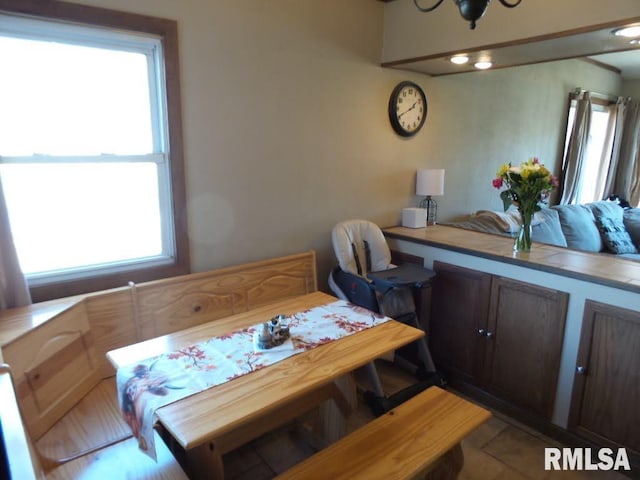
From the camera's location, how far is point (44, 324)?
1626mm

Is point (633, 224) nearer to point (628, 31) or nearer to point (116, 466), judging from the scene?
point (628, 31)

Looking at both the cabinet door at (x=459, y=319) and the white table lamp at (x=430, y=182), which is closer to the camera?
the cabinet door at (x=459, y=319)

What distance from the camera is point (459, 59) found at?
9.05 ft

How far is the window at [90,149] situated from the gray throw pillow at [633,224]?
4.86m

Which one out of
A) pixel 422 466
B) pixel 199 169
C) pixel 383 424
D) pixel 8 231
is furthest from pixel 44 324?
pixel 422 466

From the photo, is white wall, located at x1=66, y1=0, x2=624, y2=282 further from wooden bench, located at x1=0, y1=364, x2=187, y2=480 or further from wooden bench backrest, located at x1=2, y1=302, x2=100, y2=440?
wooden bench, located at x1=0, y1=364, x2=187, y2=480

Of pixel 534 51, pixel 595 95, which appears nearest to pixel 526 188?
pixel 534 51

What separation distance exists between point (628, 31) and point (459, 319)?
1.78 metres

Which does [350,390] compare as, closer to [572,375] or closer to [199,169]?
[572,375]

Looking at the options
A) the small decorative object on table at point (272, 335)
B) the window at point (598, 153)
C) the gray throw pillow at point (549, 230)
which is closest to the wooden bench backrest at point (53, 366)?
the small decorative object on table at point (272, 335)

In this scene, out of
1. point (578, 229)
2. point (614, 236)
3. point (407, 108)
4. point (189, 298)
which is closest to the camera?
point (189, 298)

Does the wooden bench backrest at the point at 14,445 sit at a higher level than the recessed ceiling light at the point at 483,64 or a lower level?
lower
